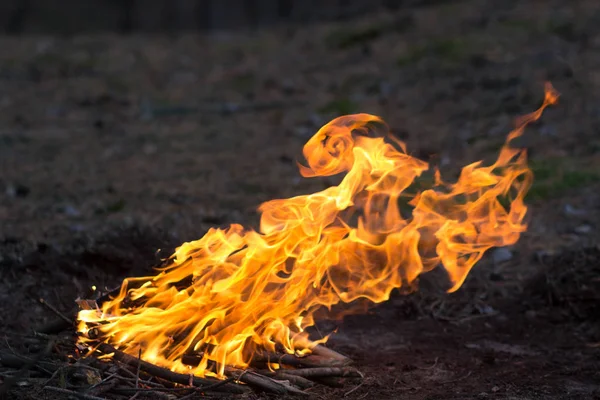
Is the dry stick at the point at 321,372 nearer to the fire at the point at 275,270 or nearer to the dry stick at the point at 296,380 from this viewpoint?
the dry stick at the point at 296,380

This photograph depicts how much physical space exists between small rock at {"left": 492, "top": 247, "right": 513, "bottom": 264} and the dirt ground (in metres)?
0.02

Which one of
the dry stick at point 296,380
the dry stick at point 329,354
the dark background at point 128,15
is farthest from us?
the dark background at point 128,15

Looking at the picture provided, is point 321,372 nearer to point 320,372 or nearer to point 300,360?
point 320,372

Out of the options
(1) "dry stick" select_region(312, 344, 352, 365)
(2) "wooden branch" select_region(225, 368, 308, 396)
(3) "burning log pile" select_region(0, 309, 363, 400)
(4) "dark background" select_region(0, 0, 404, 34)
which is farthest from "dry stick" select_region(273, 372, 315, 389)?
(4) "dark background" select_region(0, 0, 404, 34)

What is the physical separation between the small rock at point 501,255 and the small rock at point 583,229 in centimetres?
83

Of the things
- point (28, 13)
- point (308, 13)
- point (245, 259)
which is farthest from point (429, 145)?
point (28, 13)

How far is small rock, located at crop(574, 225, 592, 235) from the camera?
7863 mm

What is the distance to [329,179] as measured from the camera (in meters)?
9.88

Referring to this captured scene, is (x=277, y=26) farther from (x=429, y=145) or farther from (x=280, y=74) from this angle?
(x=429, y=145)

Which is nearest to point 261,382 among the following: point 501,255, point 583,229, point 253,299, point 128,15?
point 253,299

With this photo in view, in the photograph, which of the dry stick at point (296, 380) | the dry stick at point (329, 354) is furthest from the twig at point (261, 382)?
the dry stick at point (329, 354)

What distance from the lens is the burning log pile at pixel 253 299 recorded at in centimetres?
445

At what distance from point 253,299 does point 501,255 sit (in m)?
3.36

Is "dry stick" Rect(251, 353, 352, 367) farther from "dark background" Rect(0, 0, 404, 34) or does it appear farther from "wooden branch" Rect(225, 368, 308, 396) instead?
"dark background" Rect(0, 0, 404, 34)
